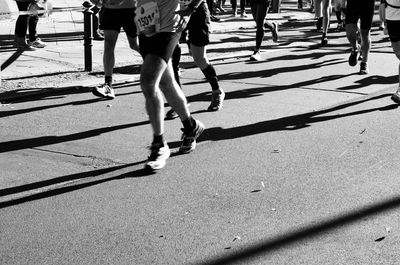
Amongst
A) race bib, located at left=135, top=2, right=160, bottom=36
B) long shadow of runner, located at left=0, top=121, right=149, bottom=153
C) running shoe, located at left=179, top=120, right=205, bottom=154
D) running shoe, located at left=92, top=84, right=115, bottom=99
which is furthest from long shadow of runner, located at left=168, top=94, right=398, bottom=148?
running shoe, located at left=92, top=84, right=115, bottom=99

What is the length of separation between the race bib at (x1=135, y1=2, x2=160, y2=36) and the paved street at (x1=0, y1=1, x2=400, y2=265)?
1179 mm

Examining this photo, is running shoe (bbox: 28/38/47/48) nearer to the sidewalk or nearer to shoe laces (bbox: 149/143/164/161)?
the sidewalk

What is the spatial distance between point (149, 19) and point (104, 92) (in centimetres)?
326

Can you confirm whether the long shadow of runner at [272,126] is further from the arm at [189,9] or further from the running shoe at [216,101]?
the arm at [189,9]

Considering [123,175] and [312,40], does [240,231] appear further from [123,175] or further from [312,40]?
[312,40]

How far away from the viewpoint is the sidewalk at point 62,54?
11.6 metres

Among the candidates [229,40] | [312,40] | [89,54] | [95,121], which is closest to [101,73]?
[89,54]

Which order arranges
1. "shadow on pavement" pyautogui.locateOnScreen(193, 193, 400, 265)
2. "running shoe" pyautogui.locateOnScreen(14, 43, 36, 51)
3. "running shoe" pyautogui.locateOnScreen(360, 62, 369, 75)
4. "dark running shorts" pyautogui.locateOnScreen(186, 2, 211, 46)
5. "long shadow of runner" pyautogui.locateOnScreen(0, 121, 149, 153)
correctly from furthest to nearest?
1. "running shoe" pyautogui.locateOnScreen(14, 43, 36, 51)
2. "running shoe" pyautogui.locateOnScreen(360, 62, 369, 75)
3. "dark running shorts" pyautogui.locateOnScreen(186, 2, 211, 46)
4. "long shadow of runner" pyautogui.locateOnScreen(0, 121, 149, 153)
5. "shadow on pavement" pyautogui.locateOnScreen(193, 193, 400, 265)

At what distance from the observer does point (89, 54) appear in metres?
11.7

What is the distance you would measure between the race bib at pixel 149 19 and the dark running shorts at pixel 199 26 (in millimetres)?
1893

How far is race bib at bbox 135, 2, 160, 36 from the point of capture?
6512 mm

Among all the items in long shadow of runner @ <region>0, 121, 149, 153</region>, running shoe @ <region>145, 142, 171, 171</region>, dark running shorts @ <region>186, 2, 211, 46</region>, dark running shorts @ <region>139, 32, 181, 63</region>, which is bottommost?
long shadow of runner @ <region>0, 121, 149, 153</region>

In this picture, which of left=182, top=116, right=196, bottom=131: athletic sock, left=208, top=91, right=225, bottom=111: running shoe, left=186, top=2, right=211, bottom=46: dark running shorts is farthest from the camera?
left=208, top=91, right=225, bottom=111: running shoe

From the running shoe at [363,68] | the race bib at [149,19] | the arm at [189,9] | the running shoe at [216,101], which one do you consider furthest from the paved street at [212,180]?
the arm at [189,9]
